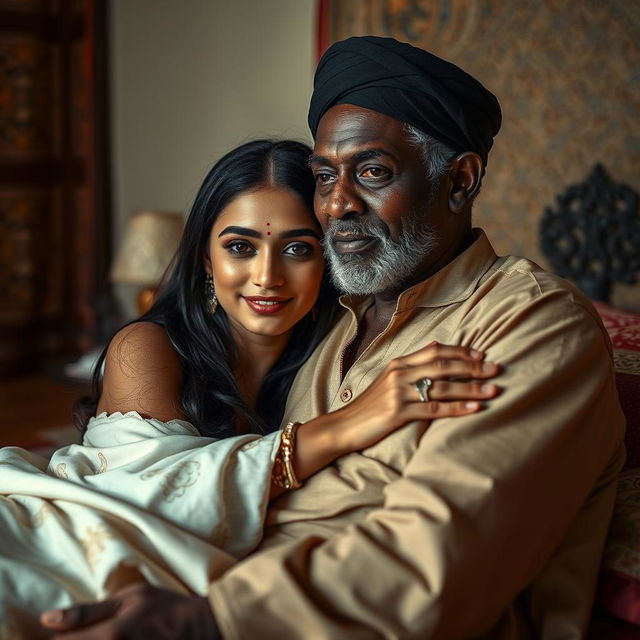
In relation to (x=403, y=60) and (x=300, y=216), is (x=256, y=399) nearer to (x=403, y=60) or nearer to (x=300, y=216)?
(x=300, y=216)

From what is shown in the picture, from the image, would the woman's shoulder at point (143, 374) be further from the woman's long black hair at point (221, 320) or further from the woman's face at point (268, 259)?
the woman's face at point (268, 259)

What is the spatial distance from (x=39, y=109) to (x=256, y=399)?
13.7 ft

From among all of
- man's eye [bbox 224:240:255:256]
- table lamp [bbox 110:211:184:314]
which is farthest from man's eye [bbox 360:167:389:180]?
table lamp [bbox 110:211:184:314]

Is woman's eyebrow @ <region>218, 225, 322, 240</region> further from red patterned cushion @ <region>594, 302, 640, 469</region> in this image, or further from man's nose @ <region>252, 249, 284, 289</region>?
red patterned cushion @ <region>594, 302, 640, 469</region>

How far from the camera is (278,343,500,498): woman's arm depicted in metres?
1.40

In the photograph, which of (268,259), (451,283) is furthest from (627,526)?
(268,259)

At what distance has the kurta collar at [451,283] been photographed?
1.71 m

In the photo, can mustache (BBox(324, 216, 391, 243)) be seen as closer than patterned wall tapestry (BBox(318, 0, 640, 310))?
Yes

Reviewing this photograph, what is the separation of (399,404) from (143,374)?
2.02 feet

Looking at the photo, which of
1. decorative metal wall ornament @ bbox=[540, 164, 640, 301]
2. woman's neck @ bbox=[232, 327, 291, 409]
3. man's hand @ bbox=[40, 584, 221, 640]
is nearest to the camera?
man's hand @ bbox=[40, 584, 221, 640]

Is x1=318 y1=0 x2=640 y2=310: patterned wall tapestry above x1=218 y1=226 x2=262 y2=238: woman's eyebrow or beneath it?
above

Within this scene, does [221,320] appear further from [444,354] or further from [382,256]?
[444,354]

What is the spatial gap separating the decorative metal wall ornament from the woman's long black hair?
1.18 m

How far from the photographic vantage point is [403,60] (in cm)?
172
